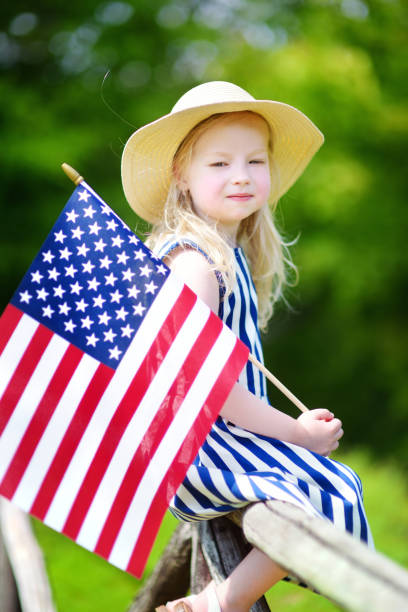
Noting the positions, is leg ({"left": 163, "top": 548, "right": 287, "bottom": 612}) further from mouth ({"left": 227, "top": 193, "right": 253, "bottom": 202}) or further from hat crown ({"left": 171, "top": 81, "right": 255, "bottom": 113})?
hat crown ({"left": 171, "top": 81, "right": 255, "bottom": 113})

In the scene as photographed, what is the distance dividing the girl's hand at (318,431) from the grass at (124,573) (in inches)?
77.9

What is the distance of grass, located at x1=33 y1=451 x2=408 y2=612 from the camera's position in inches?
160

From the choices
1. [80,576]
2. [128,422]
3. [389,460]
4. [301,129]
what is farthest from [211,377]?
[389,460]

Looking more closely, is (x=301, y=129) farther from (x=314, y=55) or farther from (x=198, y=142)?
(x=314, y=55)

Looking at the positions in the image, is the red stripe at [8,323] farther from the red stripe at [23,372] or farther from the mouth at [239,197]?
the mouth at [239,197]

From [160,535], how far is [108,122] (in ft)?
12.4

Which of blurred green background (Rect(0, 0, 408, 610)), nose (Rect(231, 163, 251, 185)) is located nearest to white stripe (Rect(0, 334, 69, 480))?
nose (Rect(231, 163, 251, 185))

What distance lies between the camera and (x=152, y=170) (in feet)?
7.39

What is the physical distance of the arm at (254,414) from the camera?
188cm

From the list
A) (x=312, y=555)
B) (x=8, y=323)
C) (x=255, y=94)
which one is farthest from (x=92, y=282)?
(x=255, y=94)

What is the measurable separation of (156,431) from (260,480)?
28cm

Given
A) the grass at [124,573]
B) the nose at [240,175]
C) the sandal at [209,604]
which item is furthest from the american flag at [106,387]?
the grass at [124,573]

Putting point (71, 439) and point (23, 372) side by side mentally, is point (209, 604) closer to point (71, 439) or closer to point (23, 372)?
point (71, 439)

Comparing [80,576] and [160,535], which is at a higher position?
[160,535]
